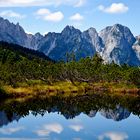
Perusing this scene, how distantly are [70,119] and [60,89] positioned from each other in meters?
77.8

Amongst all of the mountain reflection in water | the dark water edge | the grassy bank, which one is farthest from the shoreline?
the mountain reflection in water

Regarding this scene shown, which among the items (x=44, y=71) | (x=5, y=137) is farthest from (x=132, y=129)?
(x=44, y=71)

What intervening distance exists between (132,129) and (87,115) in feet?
100

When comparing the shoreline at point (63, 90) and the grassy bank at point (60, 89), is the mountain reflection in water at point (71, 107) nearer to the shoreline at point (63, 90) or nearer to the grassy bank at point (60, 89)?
the shoreline at point (63, 90)

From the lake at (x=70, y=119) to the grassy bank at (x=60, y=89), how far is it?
1941 centimetres

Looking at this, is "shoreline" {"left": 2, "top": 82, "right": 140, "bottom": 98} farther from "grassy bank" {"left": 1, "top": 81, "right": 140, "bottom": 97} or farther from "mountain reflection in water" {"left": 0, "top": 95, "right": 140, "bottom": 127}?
"mountain reflection in water" {"left": 0, "top": 95, "right": 140, "bottom": 127}

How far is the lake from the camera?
7925 centimetres

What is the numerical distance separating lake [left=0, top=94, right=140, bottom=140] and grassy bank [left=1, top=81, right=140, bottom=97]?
63.7ft

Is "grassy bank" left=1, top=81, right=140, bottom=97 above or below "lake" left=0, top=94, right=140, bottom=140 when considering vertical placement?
above

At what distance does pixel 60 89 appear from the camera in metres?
187

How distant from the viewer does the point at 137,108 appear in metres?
125

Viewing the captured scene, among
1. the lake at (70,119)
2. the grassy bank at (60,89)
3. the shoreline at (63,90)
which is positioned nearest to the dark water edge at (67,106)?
the lake at (70,119)

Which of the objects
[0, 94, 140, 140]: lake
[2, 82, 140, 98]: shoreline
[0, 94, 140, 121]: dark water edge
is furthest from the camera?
[2, 82, 140, 98]: shoreline

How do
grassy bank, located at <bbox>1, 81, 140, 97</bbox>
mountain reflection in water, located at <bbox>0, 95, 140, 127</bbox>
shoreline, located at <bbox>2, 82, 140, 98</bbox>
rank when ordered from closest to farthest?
mountain reflection in water, located at <bbox>0, 95, 140, 127</bbox>, shoreline, located at <bbox>2, 82, 140, 98</bbox>, grassy bank, located at <bbox>1, 81, 140, 97</bbox>
